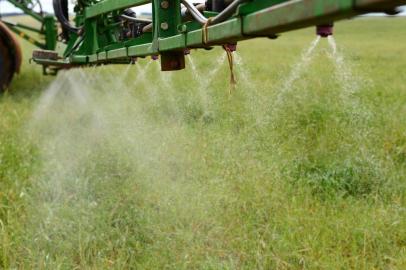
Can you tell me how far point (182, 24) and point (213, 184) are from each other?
1.22 meters

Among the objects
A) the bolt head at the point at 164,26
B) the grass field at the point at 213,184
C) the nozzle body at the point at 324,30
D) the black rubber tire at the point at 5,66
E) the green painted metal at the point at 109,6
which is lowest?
the grass field at the point at 213,184

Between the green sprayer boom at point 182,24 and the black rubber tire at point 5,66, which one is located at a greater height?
the green sprayer boom at point 182,24

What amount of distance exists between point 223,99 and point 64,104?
2.65 meters

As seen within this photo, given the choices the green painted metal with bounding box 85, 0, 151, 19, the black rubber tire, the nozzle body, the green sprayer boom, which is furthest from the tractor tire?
the nozzle body

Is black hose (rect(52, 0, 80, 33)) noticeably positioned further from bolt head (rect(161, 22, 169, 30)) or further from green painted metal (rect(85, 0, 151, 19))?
bolt head (rect(161, 22, 169, 30))

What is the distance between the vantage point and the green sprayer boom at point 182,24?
1511 millimetres

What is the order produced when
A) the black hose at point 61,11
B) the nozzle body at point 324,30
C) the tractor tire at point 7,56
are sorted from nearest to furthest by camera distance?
1. the nozzle body at point 324,30
2. the black hose at point 61,11
3. the tractor tire at point 7,56

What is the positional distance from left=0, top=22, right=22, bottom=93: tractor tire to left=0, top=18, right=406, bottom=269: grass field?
146 cm

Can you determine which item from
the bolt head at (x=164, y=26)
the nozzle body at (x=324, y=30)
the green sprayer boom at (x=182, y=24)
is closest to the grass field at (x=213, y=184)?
the green sprayer boom at (x=182, y=24)

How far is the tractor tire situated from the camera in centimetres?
696

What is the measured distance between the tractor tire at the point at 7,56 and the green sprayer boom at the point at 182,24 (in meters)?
1.64

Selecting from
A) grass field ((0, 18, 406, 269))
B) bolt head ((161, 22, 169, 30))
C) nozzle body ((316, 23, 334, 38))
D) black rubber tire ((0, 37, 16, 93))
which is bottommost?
grass field ((0, 18, 406, 269))

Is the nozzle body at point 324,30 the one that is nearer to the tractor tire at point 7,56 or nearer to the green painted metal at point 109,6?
the green painted metal at point 109,6

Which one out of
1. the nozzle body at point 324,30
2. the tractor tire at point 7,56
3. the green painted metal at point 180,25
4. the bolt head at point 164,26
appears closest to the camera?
the green painted metal at point 180,25
